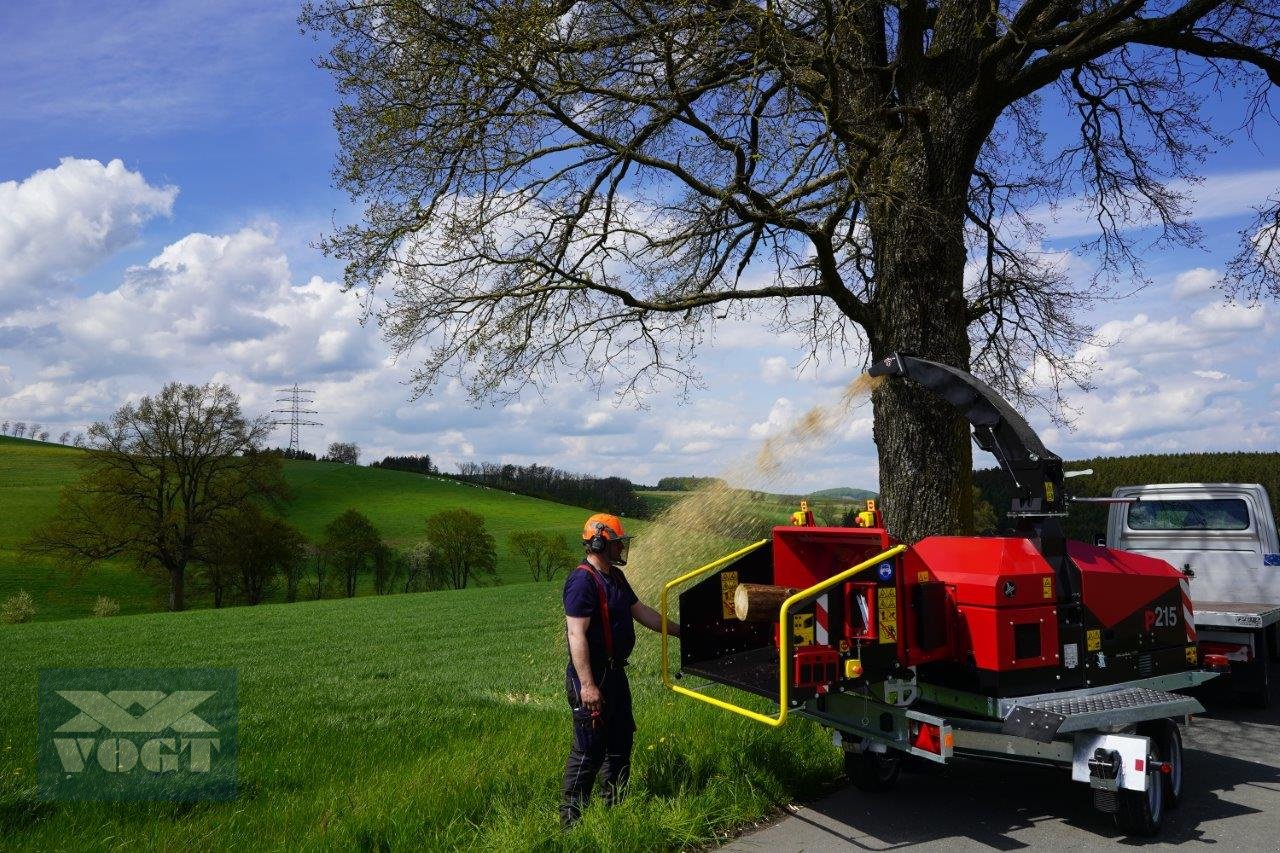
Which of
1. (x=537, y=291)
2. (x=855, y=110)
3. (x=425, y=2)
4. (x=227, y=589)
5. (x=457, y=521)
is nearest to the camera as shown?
(x=425, y=2)

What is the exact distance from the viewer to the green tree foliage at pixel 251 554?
51.4m

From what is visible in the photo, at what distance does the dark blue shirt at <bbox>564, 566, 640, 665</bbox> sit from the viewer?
18.3 feet

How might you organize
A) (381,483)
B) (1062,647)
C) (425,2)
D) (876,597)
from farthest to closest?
(381,483), (425,2), (1062,647), (876,597)

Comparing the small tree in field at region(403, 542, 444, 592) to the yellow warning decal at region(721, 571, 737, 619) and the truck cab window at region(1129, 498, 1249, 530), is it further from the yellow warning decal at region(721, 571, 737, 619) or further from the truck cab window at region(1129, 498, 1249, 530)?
the yellow warning decal at region(721, 571, 737, 619)

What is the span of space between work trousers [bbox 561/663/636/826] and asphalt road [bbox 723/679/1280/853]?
82 cm

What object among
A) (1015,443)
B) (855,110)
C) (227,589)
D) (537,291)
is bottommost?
→ (227,589)

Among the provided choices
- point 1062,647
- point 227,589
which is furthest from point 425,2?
point 227,589

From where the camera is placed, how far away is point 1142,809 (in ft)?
18.3

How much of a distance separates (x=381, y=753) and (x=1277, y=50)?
1270 centimetres

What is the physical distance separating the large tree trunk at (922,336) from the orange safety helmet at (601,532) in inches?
178

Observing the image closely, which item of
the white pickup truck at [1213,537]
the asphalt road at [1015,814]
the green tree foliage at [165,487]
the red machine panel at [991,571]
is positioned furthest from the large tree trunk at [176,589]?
the red machine panel at [991,571]

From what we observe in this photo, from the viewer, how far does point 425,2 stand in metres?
8.84

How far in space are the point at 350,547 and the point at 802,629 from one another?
2475 inches

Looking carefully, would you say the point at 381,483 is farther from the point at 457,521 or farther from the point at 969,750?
the point at 969,750
